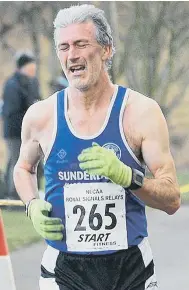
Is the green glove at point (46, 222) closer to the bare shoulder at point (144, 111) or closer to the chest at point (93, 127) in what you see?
the chest at point (93, 127)

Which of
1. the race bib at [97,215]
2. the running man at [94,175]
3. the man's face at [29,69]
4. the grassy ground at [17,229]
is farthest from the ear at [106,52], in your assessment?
the grassy ground at [17,229]

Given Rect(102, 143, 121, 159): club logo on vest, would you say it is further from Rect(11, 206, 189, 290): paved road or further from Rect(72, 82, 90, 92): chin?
Rect(11, 206, 189, 290): paved road

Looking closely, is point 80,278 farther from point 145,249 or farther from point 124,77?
point 124,77

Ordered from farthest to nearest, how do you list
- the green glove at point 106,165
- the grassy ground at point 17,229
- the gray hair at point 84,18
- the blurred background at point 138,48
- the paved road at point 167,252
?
1. the grassy ground at point 17,229
2. the paved road at point 167,252
3. the blurred background at point 138,48
4. the gray hair at point 84,18
5. the green glove at point 106,165

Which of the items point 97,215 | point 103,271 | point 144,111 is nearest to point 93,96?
point 144,111

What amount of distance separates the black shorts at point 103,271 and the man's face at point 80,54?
22.6 inches

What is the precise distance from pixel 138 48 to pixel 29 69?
0.57m

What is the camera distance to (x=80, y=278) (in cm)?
267

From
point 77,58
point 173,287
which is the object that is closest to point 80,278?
point 77,58

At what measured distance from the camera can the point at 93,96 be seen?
2.73 meters

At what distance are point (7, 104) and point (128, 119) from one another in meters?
1.65

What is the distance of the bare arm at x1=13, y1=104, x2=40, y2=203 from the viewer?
9.24 feet

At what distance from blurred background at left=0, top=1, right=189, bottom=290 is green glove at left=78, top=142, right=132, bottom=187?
1560 millimetres

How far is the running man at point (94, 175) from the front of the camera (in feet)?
8.62
